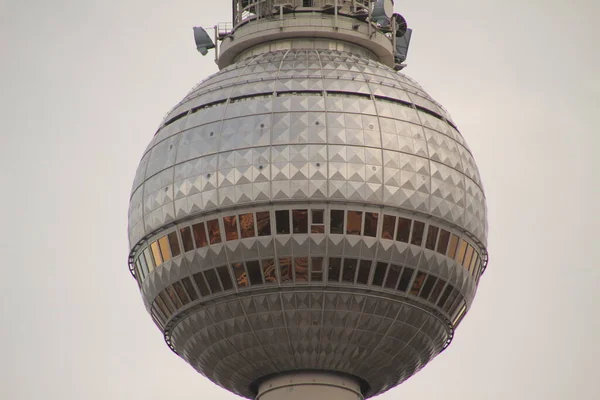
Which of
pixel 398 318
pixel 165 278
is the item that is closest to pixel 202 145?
pixel 165 278

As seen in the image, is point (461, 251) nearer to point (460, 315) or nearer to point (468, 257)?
point (468, 257)

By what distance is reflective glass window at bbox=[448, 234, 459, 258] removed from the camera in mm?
78000

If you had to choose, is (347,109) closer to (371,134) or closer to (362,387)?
(371,134)

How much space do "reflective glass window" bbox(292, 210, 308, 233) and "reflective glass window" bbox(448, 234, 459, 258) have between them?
6.71 meters

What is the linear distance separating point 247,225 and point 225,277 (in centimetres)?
245

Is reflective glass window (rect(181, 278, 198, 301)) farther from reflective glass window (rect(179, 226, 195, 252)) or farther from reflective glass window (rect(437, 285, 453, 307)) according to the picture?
reflective glass window (rect(437, 285, 453, 307))

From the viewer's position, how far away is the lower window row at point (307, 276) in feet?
248

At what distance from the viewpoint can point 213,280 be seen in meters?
76.6

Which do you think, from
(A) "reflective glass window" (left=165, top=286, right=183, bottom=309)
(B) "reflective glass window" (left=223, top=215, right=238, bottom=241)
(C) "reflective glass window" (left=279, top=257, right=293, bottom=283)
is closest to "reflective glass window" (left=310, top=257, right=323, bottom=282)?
(C) "reflective glass window" (left=279, top=257, right=293, bottom=283)

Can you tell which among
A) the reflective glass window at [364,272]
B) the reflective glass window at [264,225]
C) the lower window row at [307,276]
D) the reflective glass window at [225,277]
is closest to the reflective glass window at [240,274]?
the lower window row at [307,276]

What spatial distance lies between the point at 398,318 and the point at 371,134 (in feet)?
25.4

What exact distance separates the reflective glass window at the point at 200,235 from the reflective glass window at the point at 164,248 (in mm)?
1791

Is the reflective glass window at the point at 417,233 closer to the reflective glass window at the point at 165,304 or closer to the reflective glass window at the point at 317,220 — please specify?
the reflective glass window at the point at 317,220

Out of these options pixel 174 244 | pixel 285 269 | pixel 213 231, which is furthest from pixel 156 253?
pixel 285 269
